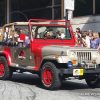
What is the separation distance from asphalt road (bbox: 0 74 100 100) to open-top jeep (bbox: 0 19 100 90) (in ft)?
1.10

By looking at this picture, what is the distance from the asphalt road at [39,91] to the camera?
10.9 metres

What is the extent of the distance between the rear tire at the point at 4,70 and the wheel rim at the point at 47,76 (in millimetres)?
2023

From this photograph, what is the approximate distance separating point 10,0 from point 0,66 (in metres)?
16.4

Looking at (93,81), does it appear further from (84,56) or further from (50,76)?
(50,76)

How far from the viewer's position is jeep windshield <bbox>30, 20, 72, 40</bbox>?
527 inches

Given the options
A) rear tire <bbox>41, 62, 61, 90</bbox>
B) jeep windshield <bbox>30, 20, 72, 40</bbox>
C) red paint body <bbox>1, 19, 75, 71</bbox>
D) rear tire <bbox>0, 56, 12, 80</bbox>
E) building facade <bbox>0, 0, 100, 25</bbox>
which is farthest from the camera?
building facade <bbox>0, 0, 100, 25</bbox>

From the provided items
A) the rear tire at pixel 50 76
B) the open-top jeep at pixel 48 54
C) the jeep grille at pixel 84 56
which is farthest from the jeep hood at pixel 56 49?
the rear tire at pixel 50 76

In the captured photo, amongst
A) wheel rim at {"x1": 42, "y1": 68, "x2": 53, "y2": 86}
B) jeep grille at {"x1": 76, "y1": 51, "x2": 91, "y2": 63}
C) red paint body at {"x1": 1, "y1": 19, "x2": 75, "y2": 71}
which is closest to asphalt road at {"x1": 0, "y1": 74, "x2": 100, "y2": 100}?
wheel rim at {"x1": 42, "y1": 68, "x2": 53, "y2": 86}

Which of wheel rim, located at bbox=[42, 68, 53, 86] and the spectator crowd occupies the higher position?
the spectator crowd

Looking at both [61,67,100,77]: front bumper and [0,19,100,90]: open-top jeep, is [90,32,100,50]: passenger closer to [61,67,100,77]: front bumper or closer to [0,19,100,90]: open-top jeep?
[0,19,100,90]: open-top jeep

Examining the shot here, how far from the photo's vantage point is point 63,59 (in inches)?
466

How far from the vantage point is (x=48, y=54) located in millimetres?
12438

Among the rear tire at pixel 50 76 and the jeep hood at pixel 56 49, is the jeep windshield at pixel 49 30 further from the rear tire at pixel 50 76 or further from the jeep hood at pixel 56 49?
the rear tire at pixel 50 76

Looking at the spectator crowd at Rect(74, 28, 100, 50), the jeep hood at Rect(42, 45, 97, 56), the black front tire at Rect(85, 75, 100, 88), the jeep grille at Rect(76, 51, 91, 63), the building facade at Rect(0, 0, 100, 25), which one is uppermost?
the building facade at Rect(0, 0, 100, 25)
